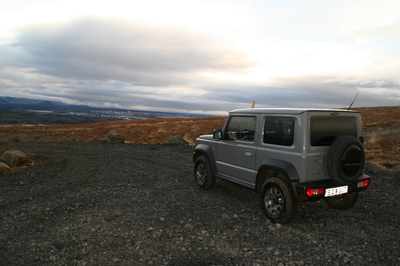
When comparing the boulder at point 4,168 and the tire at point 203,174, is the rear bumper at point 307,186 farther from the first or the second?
the boulder at point 4,168

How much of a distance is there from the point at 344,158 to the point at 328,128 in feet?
2.15

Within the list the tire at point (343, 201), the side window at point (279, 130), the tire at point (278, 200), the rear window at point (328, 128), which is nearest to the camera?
the rear window at point (328, 128)

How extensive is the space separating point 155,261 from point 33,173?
8.15 meters

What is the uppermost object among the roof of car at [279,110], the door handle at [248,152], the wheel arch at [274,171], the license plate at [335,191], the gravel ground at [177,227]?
the roof of car at [279,110]

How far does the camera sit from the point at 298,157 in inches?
201

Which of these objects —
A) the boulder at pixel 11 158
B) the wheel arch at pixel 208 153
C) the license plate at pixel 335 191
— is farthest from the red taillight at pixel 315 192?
the boulder at pixel 11 158

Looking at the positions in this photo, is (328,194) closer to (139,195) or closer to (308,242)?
(308,242)

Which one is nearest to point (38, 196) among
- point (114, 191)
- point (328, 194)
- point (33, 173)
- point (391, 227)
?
point (114, 191)

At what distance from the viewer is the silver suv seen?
16.5 feet

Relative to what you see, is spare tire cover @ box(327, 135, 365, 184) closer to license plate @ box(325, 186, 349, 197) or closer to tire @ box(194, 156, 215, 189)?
license plate @ box(325, 186, 349, 197)

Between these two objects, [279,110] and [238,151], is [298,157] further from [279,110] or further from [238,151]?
[238,151]

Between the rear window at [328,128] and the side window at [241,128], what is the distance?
1499 mm

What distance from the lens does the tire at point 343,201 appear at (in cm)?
615

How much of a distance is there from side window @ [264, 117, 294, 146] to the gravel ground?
67.3 inches
